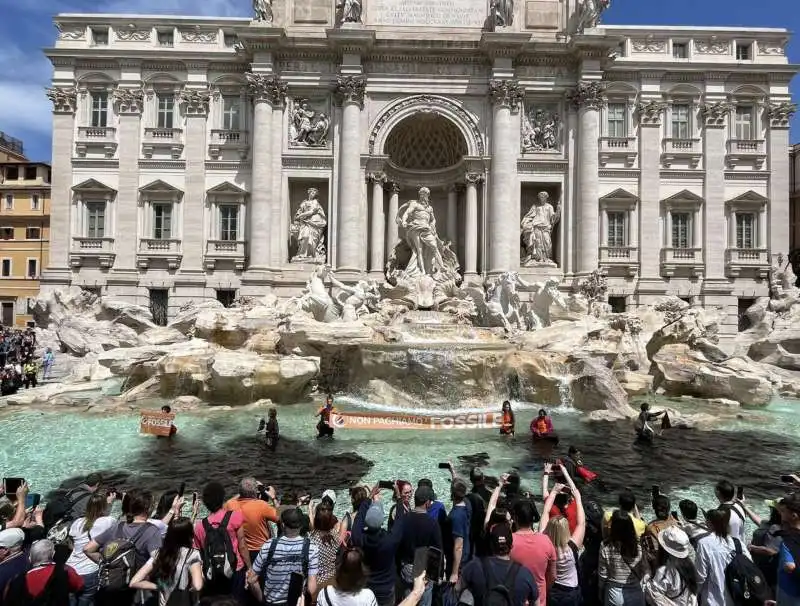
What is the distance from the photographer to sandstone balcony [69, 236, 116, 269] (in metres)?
24.3

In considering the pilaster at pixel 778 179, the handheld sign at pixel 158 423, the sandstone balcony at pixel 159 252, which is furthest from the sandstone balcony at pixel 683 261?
the sandstone balcony at pixel 159 252

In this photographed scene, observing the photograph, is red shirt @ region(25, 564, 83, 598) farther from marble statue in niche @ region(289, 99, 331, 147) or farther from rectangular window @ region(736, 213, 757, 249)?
rectangular window @ region(736, 213, 757, 249)

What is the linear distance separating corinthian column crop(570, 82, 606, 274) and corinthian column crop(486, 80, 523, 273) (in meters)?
3.14

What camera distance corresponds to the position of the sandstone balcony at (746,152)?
81.7ft

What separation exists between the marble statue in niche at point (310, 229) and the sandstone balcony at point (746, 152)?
20341 mm

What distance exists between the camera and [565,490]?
4.80m

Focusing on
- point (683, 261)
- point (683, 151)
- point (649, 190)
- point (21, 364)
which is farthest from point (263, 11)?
point (683, 261)

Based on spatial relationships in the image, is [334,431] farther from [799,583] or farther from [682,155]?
[682,155]

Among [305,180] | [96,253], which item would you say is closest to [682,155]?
[305,180]

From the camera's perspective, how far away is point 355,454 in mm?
10094

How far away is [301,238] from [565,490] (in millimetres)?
20909

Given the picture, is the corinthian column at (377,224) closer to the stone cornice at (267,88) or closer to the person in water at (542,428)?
the stone cornice at (267,88)

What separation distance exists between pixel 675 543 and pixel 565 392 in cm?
1112

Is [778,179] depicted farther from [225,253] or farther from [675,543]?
[675,543]
